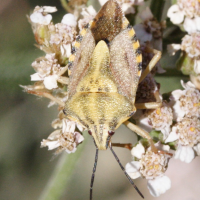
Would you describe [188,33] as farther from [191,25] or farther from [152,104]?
[152,104]

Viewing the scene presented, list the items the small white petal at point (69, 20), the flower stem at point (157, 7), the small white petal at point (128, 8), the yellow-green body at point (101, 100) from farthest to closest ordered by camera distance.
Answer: the flower stem at point (157, 7), the small white petal at point (128, 8), the small white petal at point (69, 20), the yellow-green body at point (101, 100)

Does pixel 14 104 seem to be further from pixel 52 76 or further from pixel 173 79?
pixel 173 79

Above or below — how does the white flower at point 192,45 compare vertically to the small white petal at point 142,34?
below

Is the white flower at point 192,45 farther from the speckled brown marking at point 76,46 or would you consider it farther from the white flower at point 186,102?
the speckled brown marking at point 76,46

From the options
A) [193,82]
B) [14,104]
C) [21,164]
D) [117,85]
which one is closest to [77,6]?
[117,85]

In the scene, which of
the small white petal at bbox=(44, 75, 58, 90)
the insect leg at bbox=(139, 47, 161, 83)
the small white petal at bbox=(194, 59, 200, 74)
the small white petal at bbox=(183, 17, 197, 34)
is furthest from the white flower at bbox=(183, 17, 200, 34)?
the small white petal at bbox=(44, 75, 58, 90)

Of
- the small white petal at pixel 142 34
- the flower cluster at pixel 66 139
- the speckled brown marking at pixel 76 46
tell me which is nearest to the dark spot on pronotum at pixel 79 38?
the speckled brown marking at pixel 76 46
